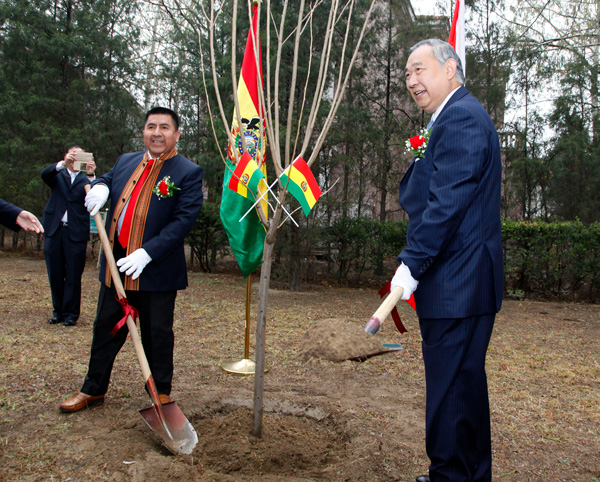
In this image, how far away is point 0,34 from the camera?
1225 centimetres

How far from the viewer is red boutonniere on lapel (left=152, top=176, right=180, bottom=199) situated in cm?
322

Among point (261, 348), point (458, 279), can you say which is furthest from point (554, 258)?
point (458, 279)

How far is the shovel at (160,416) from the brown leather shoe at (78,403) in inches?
22.4

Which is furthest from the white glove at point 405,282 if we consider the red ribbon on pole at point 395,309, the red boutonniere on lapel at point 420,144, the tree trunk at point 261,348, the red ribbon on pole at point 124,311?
the red ribbon on pole at point 124,311

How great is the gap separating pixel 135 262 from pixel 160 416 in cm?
87

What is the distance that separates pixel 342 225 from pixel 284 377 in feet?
20.0

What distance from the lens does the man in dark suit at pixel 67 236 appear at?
5879 mm

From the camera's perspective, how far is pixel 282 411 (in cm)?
357

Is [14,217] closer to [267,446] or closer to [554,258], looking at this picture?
[267,446]

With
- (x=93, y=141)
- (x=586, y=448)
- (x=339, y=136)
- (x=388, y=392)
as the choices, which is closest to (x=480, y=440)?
(x=586, y=448)

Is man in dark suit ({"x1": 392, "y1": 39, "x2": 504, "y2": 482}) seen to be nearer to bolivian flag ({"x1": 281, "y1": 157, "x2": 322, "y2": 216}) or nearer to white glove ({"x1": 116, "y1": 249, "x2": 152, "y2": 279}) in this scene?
bolivian flag ({"x1": 281, "y1": 157, "x2": 322, "y2": 216})

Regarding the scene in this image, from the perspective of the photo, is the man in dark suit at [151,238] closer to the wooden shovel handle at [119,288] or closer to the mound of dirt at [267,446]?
the wooden shovel handle at [119,288]

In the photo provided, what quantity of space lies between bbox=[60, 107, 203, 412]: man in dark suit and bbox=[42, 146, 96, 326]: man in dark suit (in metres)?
2.78

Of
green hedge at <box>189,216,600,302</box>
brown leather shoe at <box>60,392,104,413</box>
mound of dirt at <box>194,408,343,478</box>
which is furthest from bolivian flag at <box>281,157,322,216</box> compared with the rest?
green hedge at <box>189,216,600,302</box>
